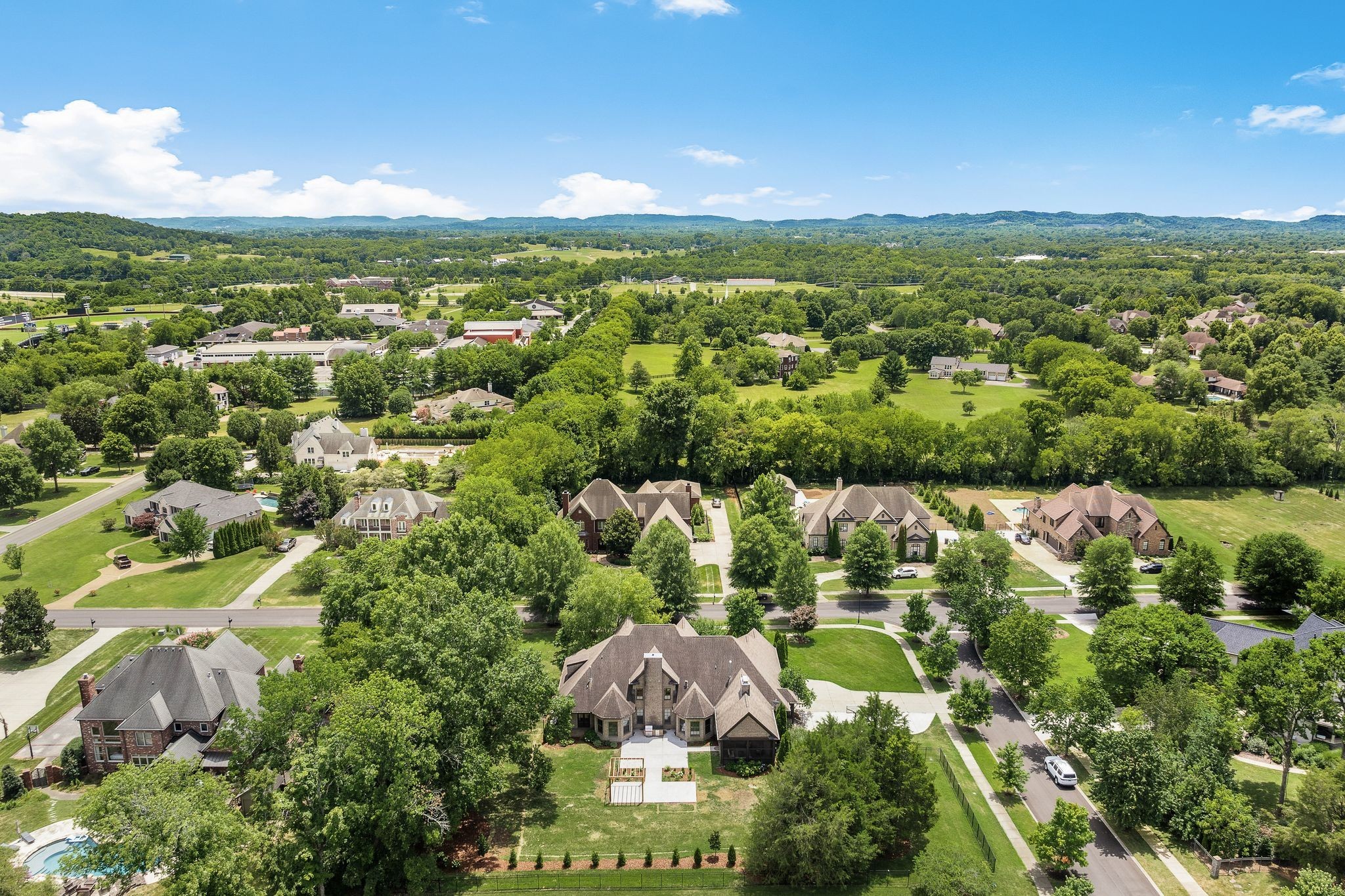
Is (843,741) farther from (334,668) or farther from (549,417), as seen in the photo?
(549,417)

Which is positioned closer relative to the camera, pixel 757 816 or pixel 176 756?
pixel 757 816

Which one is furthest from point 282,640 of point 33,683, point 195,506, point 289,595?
point 195,506

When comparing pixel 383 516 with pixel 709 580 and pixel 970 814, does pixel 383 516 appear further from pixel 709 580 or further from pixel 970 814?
pixel 970 814

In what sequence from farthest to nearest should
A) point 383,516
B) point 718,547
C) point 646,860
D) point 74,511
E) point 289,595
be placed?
point 74,511 < point 383,516 < point 718,547 < point 289,595 < point 646,860

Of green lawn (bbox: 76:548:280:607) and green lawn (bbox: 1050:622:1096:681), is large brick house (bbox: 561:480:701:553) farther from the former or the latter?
green lawn (bbox: 1050:622:1096:681)

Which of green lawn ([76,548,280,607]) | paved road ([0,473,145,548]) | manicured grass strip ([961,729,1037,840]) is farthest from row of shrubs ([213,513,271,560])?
manicured grass strip ([961,729,1037,840])

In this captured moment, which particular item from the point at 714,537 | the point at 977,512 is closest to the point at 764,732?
the point at 714,537

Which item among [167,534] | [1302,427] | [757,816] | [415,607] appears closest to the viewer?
[757,816]
